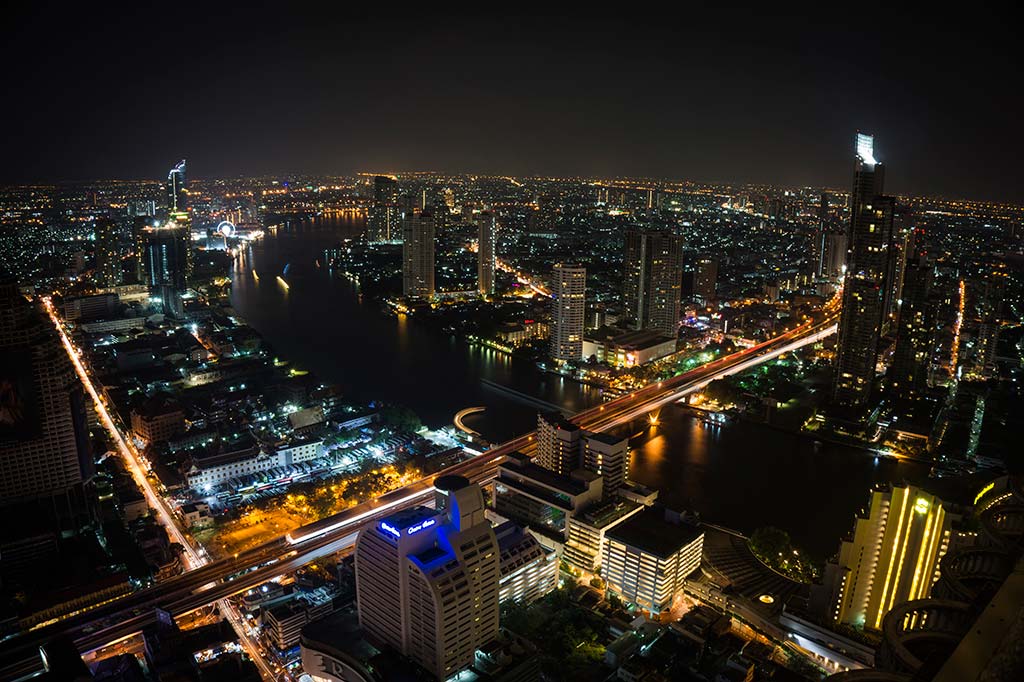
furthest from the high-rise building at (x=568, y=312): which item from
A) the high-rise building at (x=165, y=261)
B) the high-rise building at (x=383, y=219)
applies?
the high-rise building at (x=383, y=219)

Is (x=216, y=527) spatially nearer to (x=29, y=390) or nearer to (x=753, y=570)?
(x=29, y=390)

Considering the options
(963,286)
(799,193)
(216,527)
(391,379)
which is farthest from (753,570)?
(799,193)

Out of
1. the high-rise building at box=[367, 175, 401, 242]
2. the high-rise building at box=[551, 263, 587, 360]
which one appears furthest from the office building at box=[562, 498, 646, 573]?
the high-rise building at box=[367, 175, 401, 242]

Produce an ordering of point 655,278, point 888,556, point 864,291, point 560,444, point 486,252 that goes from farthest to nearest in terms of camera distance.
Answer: point 486,252 < point 655,278 < point 864,291 < point 560,444 < point 888,556

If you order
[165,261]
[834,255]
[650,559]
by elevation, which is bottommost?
[650,559]

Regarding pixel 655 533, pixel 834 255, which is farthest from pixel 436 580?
pixel 834 255

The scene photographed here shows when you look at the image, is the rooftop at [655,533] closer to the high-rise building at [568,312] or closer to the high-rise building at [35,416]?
the high-rise building at [35,416]

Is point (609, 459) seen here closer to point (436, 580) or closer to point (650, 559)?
point (650, 559)

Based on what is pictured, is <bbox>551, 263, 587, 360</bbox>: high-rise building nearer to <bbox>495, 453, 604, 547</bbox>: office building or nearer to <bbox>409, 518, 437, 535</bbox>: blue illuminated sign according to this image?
<bbox>495, 453, 604, 547</bbox>: office building
